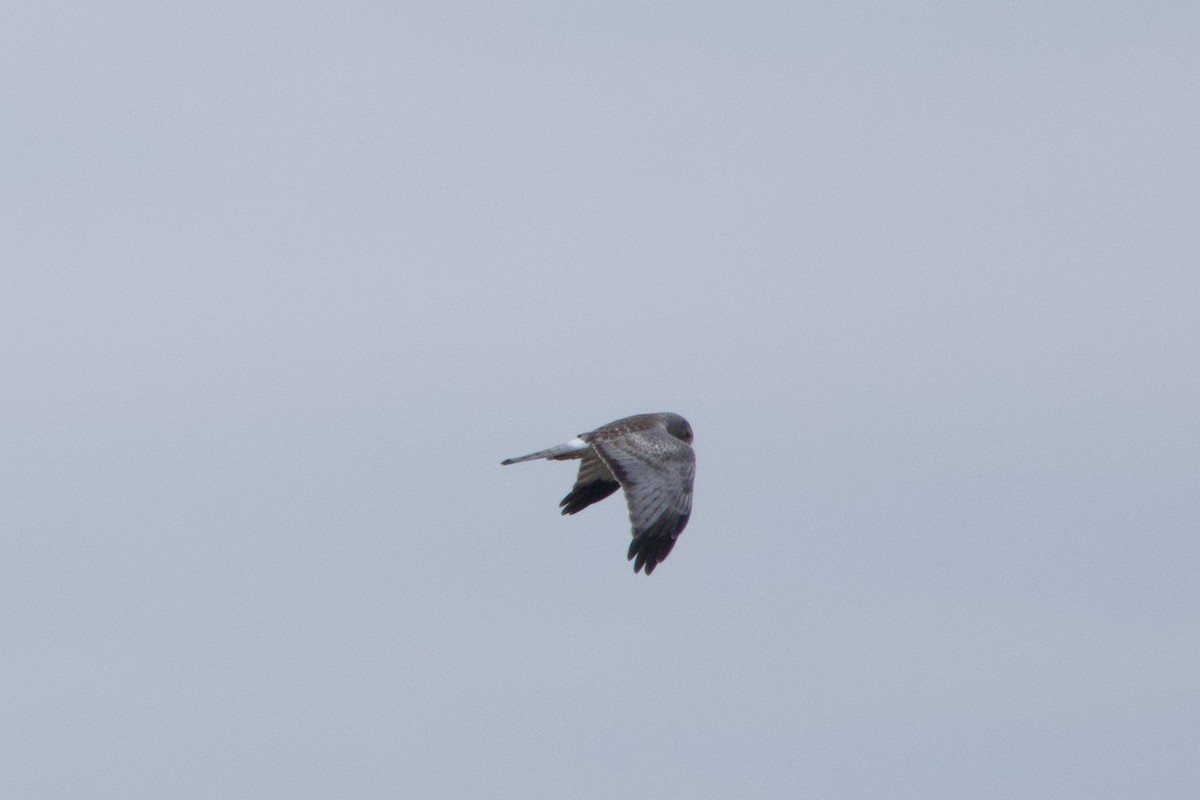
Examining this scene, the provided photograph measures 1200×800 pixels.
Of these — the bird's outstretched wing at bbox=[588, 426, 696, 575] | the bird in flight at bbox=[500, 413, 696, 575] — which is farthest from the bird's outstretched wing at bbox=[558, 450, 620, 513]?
the bird's outstretched wing at bbox=[588, 426, 696, 575]

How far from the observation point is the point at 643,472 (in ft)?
151

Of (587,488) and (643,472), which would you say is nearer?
(643,472)

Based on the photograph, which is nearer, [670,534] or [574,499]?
[670,534]

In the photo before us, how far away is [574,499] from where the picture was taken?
48781mm

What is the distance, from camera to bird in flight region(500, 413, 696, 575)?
45.1 m

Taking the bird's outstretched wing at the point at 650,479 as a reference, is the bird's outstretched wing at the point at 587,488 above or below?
above

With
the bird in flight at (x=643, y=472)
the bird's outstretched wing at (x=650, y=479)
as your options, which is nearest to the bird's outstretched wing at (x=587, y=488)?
the bird in flight at (x=643, y=472)

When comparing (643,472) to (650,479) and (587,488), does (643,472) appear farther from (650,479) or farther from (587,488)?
(587,488)

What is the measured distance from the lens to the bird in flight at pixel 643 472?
4512 cm

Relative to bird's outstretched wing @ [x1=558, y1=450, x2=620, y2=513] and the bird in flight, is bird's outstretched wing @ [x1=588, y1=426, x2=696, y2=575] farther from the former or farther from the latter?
bird's outstretched wing @ [x1=558, y1=450, x2=620, y2=513]

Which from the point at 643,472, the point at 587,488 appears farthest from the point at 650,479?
the point at 587,488

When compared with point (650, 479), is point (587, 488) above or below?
above

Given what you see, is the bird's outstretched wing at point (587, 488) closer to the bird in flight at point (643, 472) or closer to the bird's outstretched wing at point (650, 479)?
the bird in flight at point (643, 472)

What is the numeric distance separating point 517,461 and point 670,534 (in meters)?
3.03
